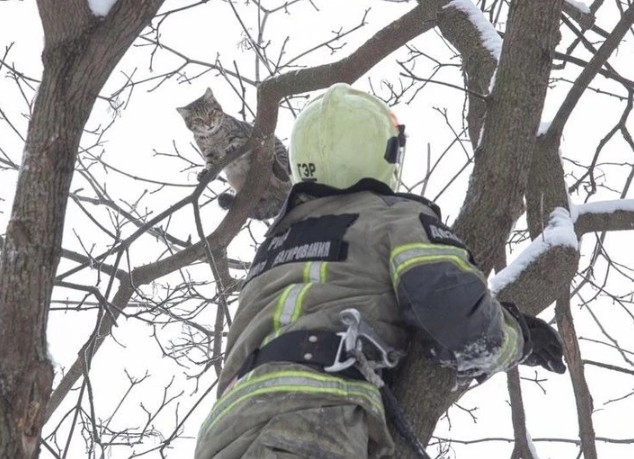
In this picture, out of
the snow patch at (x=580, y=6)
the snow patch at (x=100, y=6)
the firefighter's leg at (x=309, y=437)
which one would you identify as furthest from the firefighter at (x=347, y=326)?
the snow patch at (x=580, y=6)

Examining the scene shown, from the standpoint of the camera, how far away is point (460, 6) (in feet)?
12.7

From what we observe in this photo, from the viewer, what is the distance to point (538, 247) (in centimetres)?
270

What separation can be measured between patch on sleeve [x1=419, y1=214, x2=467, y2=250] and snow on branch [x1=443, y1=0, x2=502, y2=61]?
1.52 metres

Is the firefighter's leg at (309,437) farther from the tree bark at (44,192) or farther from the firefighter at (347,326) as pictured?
the tree bark at (44,192)

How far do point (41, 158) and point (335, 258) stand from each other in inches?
32.8

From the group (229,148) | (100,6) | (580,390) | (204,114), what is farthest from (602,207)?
(204,114)

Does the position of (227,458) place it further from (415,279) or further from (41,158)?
(41,158)

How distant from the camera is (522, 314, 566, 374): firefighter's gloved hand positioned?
2.34 m

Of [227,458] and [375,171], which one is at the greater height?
[375,171]

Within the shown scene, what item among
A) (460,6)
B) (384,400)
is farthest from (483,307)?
(460,6)

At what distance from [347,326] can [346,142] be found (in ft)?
1.76

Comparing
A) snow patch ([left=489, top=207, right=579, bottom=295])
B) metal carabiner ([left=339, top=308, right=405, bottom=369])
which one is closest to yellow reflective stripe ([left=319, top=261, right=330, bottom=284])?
metal carabiner ([left=339, top=308, right=405, bottom=369])

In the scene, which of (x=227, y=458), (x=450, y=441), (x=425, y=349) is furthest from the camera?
(x=450, y=441)

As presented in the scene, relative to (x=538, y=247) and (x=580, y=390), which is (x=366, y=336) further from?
(x=580, y=390)
